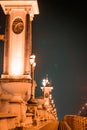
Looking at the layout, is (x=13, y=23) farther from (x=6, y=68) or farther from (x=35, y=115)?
(x=35, y=115)

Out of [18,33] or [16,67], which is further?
[18,33]

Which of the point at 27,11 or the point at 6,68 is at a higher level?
the point at 27,11

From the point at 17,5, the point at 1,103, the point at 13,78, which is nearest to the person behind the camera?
the point at 1,103

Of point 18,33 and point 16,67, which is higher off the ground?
point 18,33

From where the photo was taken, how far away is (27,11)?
49.0m

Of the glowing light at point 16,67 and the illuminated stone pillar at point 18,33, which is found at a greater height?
the illuminated stone pillar at point 18,33

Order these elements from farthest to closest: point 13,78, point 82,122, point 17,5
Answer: point 17,5
point 13,78
point 82,122

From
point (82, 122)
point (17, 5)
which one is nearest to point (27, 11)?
point (17, 5)

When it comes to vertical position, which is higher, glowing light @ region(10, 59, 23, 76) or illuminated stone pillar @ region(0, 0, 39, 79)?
illuminated stone pillar @ region(0, 0, 39, 79)

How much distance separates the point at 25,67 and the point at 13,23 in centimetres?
606

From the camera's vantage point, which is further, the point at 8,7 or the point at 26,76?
the point at 8,7

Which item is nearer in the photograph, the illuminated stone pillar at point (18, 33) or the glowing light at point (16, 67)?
the glowing light at point (16, 67)

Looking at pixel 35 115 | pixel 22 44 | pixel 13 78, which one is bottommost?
pixel 35 115

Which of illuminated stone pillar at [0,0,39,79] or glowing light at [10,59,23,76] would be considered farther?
illuminated stone pillar at [0,0,39,79]
